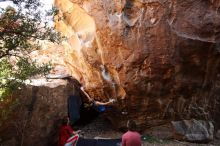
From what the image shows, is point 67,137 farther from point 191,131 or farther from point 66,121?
point 191,131

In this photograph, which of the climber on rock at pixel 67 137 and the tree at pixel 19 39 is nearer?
the tree at pixel 19 39

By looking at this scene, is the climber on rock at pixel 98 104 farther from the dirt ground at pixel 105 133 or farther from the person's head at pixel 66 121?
the person's head at pixel 66 121

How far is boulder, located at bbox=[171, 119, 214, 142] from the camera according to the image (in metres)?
11.6

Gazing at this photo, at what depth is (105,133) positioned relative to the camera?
39.8ft

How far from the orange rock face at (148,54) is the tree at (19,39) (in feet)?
7.92

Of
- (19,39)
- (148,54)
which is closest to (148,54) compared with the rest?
(148,54)

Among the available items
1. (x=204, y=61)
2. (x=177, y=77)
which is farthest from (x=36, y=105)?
(x=204, y=61)

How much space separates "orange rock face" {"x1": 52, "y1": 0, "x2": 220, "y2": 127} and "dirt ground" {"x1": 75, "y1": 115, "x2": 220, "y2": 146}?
0.44 meters

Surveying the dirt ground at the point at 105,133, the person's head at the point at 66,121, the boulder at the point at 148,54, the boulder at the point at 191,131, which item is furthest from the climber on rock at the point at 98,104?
the boulder at the point at 191,131

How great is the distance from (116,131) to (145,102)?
5.33 ft

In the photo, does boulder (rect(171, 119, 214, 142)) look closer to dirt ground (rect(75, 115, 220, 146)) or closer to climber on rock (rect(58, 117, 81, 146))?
dirt ground (rect(75, 115, 220, 146))

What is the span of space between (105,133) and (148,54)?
3.22 metres

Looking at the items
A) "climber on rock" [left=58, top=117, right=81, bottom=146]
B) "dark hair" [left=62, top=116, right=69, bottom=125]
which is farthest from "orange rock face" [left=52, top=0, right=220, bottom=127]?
"climber on rock" [left=58, top=117, right=81, bottom=146]

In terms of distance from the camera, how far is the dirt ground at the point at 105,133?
11375 mm
